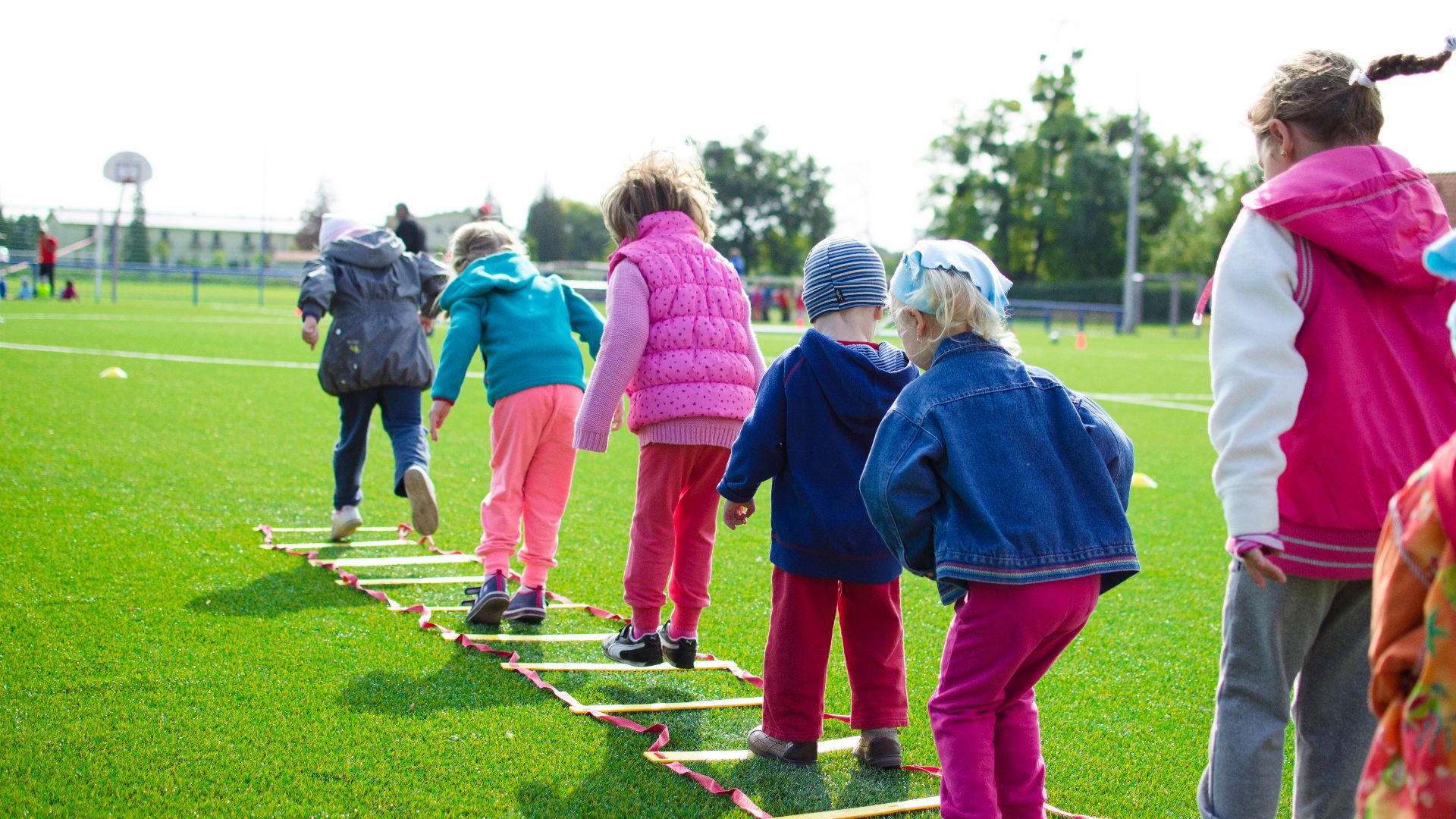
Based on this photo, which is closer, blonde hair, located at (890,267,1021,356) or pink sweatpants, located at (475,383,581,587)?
blonde hair, located at (890,267,1021,356)

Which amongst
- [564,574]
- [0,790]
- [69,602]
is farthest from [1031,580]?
[69,602]

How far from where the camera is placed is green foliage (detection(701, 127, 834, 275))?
245 ft

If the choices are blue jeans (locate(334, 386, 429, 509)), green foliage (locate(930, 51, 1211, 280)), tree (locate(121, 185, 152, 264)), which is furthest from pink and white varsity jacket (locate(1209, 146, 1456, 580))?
green foliage (locate(930, 51, 1211, 280))

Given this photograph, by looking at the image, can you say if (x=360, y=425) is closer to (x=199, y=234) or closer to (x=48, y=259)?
(x=48, y=259)

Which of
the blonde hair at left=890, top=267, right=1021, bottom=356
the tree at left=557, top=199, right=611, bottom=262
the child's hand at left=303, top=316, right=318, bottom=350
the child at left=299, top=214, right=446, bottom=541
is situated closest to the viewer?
the blonde hair at left=890, top=267, right=1021, bottom=356

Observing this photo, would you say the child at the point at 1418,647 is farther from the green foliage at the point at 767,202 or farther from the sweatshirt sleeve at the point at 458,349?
the green foliage at the point at 767,202

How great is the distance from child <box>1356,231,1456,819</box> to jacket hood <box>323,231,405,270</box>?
5.20 m

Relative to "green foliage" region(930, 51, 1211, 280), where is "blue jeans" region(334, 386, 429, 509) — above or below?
below

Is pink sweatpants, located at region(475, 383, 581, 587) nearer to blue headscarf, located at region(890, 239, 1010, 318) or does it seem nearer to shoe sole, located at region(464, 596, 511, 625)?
shoe sole, located at region(464, 596, 511, 625)

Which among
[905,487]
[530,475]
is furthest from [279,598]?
[905,487]

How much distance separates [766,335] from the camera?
2853 cm

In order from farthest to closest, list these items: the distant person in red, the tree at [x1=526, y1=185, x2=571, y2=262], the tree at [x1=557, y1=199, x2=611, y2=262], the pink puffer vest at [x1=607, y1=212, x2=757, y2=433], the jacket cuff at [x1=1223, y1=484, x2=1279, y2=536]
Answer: the tree at [x1=526, y1=185, x2=571, y2=262] < the tree at [x1=557, y1=199, x2=611, y2=262] < the distant person in red < the pink puffer vest at [x1=607, y1=212, x2=757, y2=433] < the jacket cuff at [x1=1223, y1=484, x2=1279, y2=536]

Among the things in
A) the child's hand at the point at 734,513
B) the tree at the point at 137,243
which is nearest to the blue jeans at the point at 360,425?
the child's hand at the point at 734,513

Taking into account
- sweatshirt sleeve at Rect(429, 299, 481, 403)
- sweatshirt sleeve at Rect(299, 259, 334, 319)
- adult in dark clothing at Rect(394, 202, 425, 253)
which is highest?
adult in dark clothing at Rect(394, 202, 425, 253)
